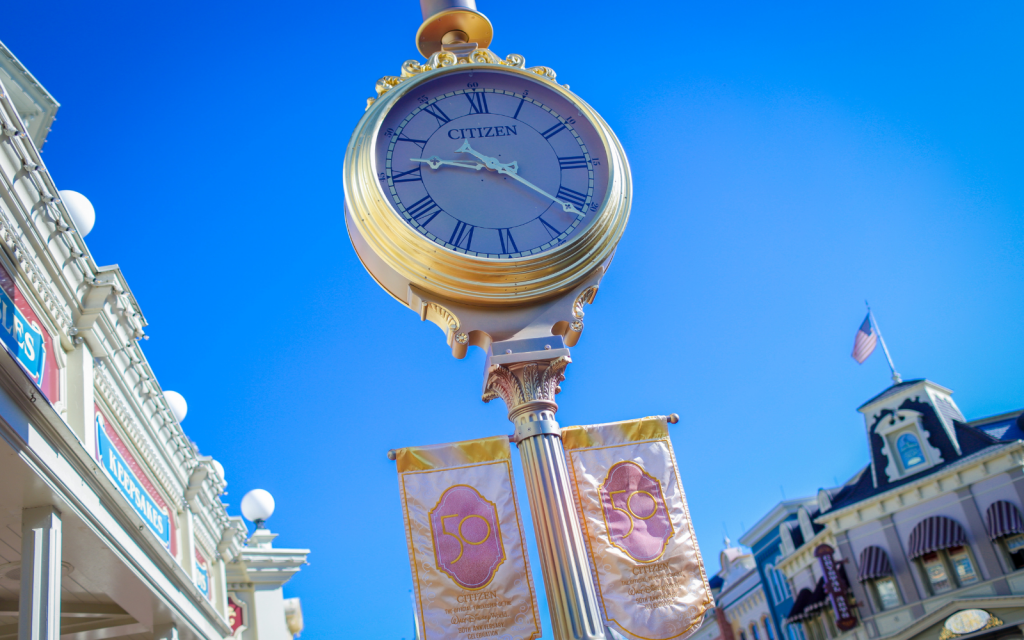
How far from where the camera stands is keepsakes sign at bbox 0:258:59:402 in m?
5.53

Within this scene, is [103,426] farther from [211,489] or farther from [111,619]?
[211,489]

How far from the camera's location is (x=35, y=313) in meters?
6.27

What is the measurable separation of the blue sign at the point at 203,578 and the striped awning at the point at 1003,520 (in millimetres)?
20504

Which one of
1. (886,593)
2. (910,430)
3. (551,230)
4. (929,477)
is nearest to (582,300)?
(551,230)

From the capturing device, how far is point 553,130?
4.89 m

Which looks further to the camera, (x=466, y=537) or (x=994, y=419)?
(x=994, y=419)

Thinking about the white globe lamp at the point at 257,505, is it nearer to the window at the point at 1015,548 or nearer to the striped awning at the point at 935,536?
the striped awning at the point at 935,536

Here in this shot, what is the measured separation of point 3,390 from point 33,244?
168cm

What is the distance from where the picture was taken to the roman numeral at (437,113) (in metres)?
4.71

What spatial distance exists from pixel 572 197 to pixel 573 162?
10.3 inches

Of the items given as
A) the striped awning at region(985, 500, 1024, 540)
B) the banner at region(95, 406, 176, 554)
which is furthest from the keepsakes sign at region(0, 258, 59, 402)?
the striped awning at region(985, 500, 1024, 540)

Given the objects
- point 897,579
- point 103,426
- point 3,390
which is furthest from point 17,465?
point 897,579

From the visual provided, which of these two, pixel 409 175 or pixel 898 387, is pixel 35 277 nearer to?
pixel 409 175

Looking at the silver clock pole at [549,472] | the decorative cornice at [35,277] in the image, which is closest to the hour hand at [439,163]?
the silver clock pole at [549,472]
